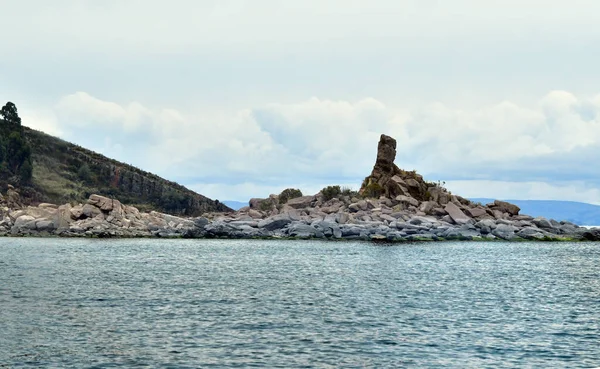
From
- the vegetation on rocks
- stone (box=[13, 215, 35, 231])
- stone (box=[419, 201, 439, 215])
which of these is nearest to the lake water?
stone (box=[419, 201, 439, 215])

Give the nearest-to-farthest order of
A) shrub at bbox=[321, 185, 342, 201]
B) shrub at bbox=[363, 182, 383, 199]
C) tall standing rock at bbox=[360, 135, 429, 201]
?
1. tall standing rock at bbox=[360, 135, 429, 201]
2. shrub at bbox=[363, 182, 383, 199]
3. shrub at bbox=[321, 185, 342, 201]

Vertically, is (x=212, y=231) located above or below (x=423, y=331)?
above

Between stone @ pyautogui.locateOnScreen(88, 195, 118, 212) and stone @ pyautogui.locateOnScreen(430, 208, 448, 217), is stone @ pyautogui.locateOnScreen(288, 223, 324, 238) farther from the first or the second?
stone @ pyautogui.locateOnScreen(88, 195, 118, 212)

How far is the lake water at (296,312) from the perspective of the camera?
29.5m

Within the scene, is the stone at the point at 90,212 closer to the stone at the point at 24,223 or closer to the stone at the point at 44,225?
the stone at the point at 44,225

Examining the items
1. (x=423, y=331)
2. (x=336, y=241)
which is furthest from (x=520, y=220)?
(x=423, y=331)

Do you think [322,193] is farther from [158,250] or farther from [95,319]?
[95,319]

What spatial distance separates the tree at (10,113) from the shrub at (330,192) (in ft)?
327

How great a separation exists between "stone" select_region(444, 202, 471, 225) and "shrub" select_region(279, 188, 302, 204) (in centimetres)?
3530

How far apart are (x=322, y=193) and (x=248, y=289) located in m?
91.0

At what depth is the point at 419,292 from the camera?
2008 inches

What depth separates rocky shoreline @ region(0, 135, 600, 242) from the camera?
4737 inches

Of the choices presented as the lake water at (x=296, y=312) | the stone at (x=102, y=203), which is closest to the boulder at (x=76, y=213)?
Answer: the stone at (x=102, y=203)

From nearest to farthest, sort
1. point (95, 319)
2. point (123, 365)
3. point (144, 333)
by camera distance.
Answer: point (123, 365), point (144, 333), point (95, 319)
